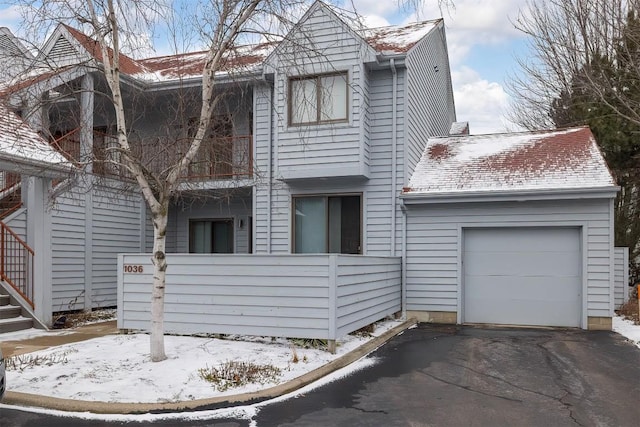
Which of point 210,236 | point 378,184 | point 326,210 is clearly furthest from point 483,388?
point 210,236

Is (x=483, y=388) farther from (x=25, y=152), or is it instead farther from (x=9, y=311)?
(x=9, y=311)

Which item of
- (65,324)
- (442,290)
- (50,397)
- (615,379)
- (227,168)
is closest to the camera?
(50,397)

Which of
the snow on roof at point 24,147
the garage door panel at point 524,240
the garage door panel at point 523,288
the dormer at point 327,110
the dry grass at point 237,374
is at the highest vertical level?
the dormer at point 327,110

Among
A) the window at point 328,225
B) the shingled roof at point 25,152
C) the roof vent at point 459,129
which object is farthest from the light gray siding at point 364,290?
the roof vent at point 459,129

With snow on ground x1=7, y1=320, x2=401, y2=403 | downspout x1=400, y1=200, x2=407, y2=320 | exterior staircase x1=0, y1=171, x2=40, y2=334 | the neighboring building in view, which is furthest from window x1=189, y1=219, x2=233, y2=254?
snow on ground x1=7, y1=320, x2=401, y2=403

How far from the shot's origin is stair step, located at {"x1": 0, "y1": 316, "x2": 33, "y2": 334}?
9598 millimetres

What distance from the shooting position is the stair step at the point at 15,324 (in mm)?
9598

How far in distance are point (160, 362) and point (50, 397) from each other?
1554 millimetres

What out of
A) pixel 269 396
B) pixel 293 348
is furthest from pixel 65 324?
pixel 269 396

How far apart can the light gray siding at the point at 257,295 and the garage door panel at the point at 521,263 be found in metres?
3.34

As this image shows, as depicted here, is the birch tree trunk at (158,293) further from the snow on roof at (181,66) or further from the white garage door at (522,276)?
the white garage door at (522,276)

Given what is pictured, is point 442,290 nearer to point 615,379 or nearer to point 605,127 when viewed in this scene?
point 615,379

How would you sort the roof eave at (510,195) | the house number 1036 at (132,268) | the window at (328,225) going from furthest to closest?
the window at (328,225), the roof eave at (510,195), the house number 1036 at (132,268)

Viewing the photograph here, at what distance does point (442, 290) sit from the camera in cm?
1176
